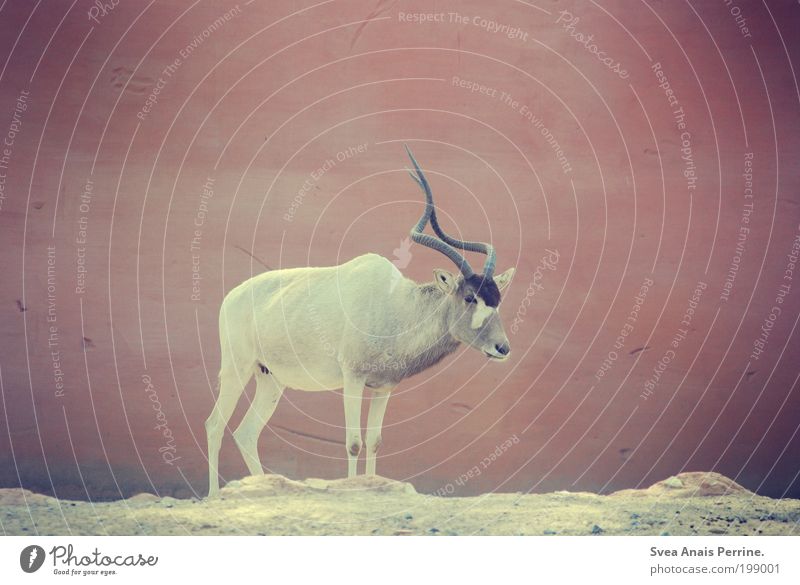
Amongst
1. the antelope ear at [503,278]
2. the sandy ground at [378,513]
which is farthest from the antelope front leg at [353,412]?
the antelope ear at [503,278]

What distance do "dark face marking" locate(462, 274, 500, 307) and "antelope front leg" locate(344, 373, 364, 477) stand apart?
4.62 feet

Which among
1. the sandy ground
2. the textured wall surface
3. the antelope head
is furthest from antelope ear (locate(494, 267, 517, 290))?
the sandy ground

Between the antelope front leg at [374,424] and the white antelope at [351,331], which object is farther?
the antelope front leg at [374,424]

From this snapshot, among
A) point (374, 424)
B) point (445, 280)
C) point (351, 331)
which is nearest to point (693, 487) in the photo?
point (374, 424)

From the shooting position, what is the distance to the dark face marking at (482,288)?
1116 centimetres

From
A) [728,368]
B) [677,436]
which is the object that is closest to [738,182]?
[728,368]

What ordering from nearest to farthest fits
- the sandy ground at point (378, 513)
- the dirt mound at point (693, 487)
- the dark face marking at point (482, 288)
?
the sandy ground at point (378, 513), the dark face marking at point (482, 288), the dirt mound at point (693, 487)

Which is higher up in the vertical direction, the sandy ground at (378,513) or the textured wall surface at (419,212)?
the textured wall surface at (419,212)

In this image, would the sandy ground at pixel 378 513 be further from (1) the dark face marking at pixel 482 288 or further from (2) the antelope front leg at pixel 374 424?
(1) the dark face marking at pixel 482 288

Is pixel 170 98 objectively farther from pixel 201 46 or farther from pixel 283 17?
pixel 283 17

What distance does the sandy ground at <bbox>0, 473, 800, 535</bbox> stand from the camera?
34.4 feet

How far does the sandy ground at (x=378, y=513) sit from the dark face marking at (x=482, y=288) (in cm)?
203

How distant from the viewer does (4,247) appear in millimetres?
11938

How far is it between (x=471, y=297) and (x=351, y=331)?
1.28 m
